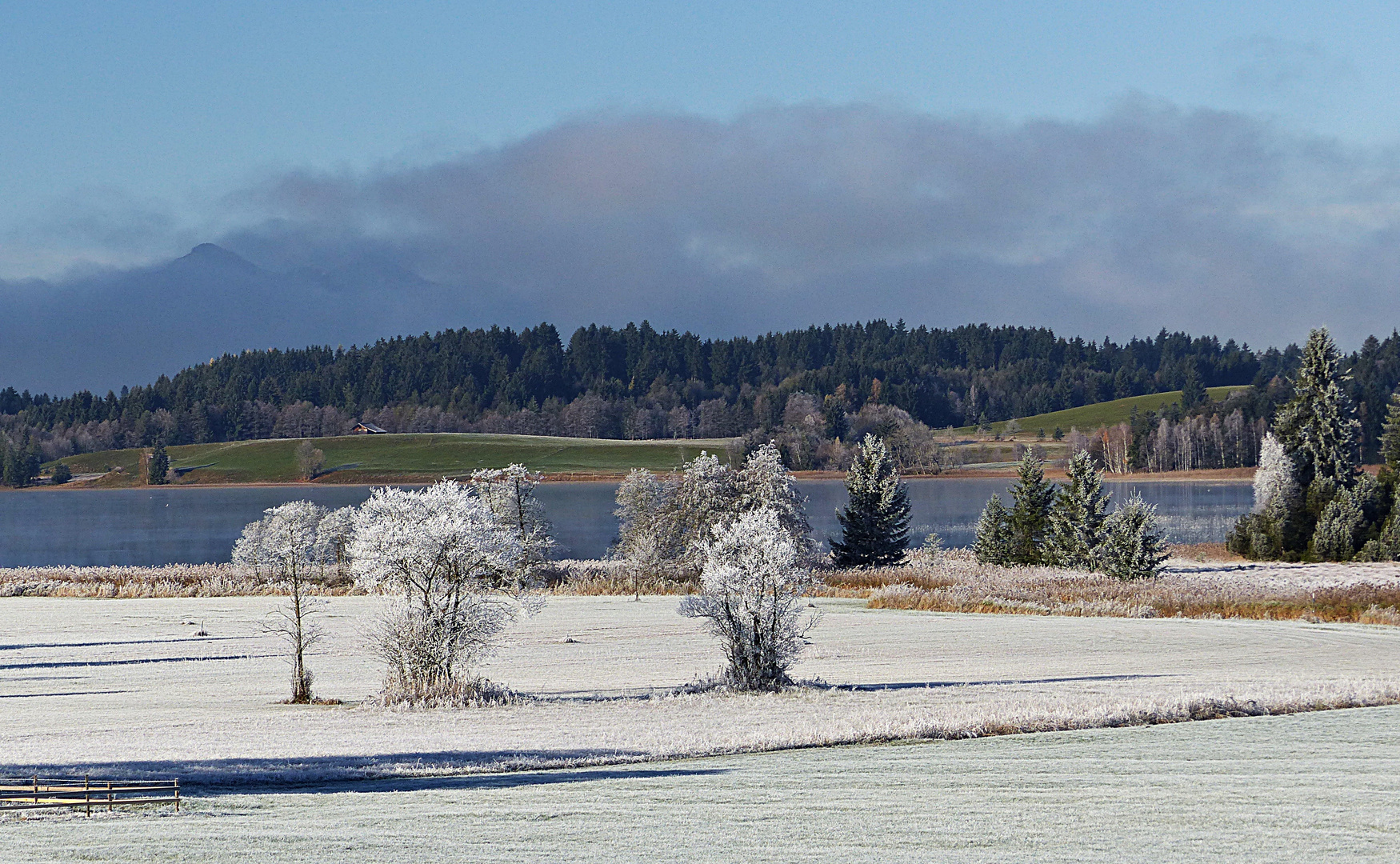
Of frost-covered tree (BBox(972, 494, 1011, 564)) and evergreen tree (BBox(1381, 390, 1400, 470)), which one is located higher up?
evergreen tree (BBox(1381, 390, 1400, 470))

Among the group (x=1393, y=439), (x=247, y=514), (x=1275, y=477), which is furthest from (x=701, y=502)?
(x=247, y=514)

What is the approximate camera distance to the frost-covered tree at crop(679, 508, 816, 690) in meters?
24.5

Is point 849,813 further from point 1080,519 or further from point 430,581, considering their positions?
point 1080,519

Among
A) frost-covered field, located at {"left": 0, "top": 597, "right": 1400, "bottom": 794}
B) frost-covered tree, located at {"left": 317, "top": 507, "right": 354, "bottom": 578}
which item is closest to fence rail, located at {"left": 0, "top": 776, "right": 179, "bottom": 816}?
frost-covered field, located at {"left": 0, "top": 597, "right": 1400, "bottom": 794}

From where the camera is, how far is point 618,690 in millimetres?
25047

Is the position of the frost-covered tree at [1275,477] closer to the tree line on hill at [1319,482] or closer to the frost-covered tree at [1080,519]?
the tree line on hill at [1319,482]

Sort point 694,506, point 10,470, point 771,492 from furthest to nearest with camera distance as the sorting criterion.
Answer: point 10,470
point 771,492
point 694,506

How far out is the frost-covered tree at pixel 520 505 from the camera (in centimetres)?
5509

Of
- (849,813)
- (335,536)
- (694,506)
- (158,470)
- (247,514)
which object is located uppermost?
(158,470)

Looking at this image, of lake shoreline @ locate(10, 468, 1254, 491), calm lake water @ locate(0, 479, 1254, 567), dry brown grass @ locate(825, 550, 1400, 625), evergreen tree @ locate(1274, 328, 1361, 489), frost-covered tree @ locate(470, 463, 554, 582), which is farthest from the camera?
lake shoreline @ locate(10, 468, 1254, 491)

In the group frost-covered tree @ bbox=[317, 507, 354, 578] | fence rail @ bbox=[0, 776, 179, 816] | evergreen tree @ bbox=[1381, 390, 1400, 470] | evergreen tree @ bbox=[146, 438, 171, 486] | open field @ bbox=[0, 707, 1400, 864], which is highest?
evergreen tree @ bbox=[146, 438, 171, 486]

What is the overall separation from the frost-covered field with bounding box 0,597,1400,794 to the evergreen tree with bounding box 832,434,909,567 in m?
14.7

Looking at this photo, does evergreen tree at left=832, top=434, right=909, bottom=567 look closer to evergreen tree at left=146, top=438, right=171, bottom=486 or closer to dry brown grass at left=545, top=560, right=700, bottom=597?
dry brown grass at left=545, top=560, right=700, bottom=597

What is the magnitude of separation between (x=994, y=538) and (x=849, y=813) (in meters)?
47.1
